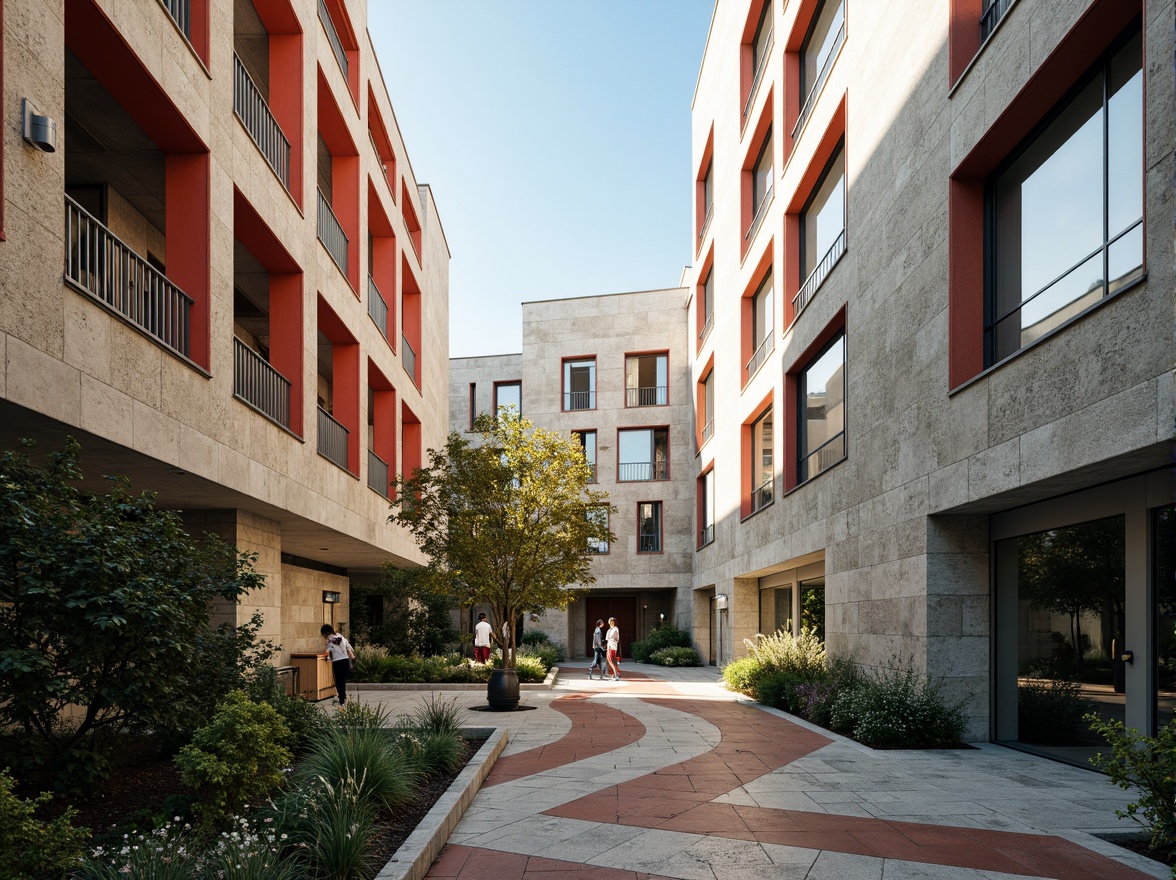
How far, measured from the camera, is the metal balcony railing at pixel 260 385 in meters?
13.2

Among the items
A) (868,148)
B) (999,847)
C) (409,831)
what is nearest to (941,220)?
(868,148)

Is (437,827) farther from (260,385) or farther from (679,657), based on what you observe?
(679,657)

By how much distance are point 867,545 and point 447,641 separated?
17.9m

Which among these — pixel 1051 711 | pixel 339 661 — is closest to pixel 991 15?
pixel 1051 711

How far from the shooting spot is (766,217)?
73.6ft

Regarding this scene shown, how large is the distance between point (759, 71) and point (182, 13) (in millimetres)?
16100

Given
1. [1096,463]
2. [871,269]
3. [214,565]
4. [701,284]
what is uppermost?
[701,284]

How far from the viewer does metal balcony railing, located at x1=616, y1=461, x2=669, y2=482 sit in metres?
38.0

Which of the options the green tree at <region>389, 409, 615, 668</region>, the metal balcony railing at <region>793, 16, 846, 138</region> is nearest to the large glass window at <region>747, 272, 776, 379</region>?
the metal balcony railing at <region>793, 16, 846, 138</region>

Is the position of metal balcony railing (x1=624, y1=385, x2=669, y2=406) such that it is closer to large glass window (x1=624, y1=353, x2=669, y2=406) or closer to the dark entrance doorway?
large glass window (x1=624, y1=353, x2=669, y2=406)

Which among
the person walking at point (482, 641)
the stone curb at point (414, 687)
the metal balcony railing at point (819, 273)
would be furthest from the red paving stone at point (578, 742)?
the metal balcony railing at point (819, 273)

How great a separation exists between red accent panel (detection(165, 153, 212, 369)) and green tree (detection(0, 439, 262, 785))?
13.2 feet

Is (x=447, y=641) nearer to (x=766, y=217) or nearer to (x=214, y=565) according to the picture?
(x=766, y=217)

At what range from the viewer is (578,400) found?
129 feet
